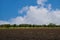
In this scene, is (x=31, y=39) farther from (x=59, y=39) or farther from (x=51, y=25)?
(x=51, y=25)

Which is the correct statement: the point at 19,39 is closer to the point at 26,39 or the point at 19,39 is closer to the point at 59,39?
the point at 26,39

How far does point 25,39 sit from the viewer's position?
33.1 meters

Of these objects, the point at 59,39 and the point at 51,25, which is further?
the point at 51,25

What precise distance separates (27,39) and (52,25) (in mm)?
56995

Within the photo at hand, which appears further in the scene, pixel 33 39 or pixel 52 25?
pixel 52 25

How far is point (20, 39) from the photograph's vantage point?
32969 millimetres

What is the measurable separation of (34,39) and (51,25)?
57.7m

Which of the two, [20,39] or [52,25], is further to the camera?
[52,25]

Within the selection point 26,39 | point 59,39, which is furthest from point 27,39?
point 59,39

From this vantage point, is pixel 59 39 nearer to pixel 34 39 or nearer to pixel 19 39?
pixel 34 39

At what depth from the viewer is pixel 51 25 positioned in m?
90.1

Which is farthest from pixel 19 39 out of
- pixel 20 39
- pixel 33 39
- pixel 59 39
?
pixel 59 39

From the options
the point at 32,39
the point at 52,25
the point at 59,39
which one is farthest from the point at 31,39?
the point at 52,25

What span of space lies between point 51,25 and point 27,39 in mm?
57801
